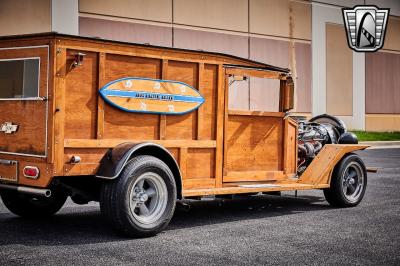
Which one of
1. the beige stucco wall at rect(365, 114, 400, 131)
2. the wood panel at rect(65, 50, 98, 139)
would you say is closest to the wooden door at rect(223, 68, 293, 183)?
the wood panel at rect(65, 50, 98, 139)

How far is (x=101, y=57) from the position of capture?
22.0 ft

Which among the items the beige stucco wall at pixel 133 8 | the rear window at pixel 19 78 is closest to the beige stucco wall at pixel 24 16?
the beige stucco wall at pixel 133 8

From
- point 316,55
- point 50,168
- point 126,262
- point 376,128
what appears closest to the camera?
point 126,262

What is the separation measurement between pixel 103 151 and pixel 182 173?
3.72 ft

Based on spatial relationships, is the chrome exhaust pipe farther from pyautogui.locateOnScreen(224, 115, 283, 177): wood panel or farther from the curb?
the curb

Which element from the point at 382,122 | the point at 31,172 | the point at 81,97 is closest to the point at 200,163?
the point at 81,97

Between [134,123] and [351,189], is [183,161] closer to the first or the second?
[134,123]

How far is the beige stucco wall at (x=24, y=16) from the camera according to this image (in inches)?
846

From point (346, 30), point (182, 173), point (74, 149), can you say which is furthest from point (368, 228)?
point (346, 30)

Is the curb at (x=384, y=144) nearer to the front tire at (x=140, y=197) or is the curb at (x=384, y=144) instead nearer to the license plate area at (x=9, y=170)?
the front tire at (x=140, y=197)

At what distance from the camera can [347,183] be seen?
929 cm

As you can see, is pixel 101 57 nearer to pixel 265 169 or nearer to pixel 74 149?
pixel 74 149

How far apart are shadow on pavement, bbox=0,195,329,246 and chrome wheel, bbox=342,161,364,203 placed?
1.37 feet

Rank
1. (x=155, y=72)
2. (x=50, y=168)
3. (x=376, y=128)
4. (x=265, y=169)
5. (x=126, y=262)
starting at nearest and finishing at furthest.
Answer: (x=126, y=262) < (x=50, y=168) < (x=155, y=72) < (x=265, y=169) < (x=376, y=128)
